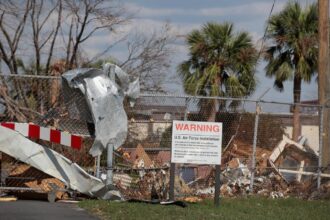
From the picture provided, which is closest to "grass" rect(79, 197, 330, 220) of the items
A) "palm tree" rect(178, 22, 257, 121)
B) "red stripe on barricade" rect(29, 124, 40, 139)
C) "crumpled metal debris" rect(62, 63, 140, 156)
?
"crumpled metal debris" rect(62, 63, 140, 156)

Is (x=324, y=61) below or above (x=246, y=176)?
above

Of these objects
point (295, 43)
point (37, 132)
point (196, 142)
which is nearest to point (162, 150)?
point (196, 142)

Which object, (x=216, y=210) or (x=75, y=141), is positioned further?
(x=75, y=141)

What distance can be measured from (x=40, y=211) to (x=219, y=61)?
1271cm

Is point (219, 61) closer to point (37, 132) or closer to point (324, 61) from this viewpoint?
point (324, 61)

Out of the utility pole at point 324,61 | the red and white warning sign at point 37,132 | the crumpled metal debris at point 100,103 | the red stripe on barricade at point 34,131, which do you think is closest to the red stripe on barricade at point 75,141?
the red and white warning sign at point 37,132

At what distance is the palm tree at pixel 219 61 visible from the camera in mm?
21422

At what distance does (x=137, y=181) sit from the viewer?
42.7 feet

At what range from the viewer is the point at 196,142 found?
38.8ft

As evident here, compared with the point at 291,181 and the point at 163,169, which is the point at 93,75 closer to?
the point at 163,169

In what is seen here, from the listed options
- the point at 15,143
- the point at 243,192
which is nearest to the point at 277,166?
the point at 243,192

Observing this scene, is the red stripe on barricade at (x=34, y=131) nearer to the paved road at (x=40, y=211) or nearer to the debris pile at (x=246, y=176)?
the paved road at (x=40, y=211)

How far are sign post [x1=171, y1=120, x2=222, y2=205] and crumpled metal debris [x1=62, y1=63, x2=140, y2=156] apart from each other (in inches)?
41.4

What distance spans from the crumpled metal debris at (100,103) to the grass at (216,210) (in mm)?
1230
